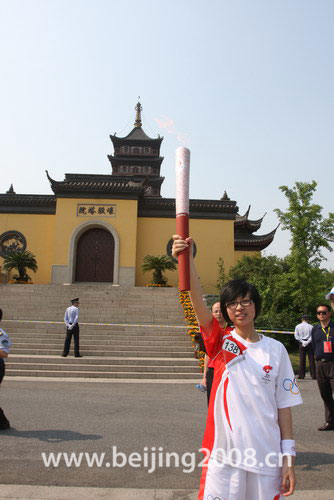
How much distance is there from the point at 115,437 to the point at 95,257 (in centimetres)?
1772

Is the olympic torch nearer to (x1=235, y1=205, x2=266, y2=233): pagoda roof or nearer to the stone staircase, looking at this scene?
the stone staircase

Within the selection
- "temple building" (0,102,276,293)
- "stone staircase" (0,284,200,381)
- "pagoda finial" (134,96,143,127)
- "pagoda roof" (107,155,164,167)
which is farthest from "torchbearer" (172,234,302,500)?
"pagoda finial" (134,96,143,127)

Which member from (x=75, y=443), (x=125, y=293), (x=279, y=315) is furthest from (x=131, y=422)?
(x=125, y=293)

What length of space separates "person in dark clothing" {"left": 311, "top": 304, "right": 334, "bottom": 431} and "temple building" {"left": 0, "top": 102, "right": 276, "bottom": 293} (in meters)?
16.0

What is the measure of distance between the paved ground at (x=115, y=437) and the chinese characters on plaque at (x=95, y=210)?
579 inches

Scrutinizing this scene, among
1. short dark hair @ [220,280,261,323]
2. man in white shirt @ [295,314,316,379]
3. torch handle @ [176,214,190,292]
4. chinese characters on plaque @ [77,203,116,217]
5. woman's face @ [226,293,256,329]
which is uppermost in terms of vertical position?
chinese characters on plaque @ [77,203,116,217]

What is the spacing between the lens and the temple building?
69.2ft

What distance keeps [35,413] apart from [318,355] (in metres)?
4.13

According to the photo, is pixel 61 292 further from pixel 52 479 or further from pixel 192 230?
pixel 52 479

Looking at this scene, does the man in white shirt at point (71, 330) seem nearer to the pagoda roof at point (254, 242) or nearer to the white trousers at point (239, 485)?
the white trousers at point (239, 485)

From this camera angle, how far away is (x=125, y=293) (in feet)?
53.3

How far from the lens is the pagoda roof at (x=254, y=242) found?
77.7ft

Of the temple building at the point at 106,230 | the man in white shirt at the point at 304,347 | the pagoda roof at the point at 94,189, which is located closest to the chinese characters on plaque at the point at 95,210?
the temple building at the point at 106,230

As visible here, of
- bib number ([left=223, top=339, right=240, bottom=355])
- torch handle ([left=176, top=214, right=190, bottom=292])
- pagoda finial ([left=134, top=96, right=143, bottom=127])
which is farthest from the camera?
pagoda finial ([left=134, top=96, right=143, bottom=127])
